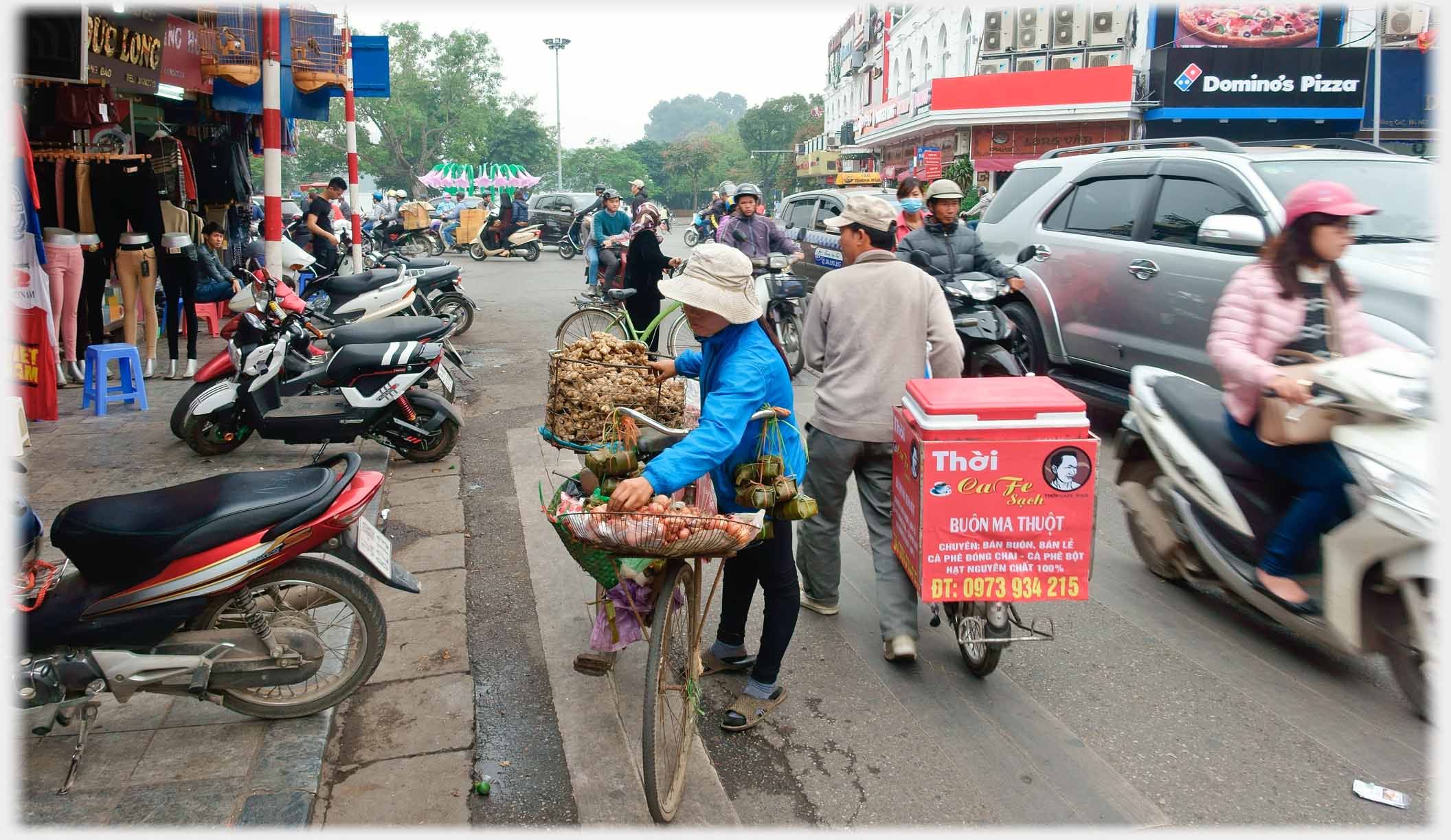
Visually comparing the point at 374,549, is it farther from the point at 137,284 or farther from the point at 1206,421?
the point at 137,284

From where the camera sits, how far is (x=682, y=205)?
98.9 metres

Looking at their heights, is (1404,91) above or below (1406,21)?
below

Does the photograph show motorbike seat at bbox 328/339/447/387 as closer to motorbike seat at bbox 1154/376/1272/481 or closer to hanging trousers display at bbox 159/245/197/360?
hanging trousers display at bbox 159/245/197/360

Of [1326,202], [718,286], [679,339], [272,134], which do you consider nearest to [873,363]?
[718,286]

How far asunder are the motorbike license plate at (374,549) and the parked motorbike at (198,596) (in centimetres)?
2

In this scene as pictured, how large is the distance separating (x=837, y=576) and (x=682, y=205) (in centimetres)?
9655

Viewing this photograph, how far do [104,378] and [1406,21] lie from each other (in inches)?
1228

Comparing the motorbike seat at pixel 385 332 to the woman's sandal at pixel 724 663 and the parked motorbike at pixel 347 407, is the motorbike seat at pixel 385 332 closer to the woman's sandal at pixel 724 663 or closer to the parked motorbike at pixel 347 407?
the parked motorbike at pixel 347 407

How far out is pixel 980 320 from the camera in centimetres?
752

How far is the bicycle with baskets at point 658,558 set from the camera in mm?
2986

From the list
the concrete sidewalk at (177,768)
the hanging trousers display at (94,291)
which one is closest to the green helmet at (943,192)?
the concrete sidewalk at (177,768)

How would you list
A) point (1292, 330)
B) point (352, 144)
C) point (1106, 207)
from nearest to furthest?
1. point (1292, 330)
2. point (1106, 207)
3. point (352, 144)

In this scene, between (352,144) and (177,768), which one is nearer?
(177,768)

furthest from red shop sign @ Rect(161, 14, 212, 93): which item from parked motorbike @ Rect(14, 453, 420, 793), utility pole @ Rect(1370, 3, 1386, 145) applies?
utility pole @ Rect(1370, 3, 1386, 145)
